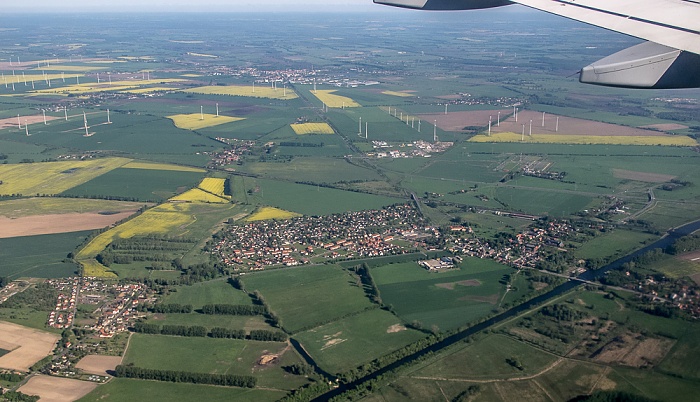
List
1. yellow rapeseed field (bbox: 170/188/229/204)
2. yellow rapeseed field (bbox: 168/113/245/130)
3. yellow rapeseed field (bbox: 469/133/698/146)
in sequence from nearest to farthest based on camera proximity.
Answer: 1. yellow rapeseed field (bbox: 170/188/229/204)
2. yellow rapeseed field (bbox: 469/133/698/146)
3. yellow rapeseed field (bbox: 168/113/245/130)

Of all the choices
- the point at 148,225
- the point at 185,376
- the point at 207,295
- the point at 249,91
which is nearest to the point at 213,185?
the point at 148,225

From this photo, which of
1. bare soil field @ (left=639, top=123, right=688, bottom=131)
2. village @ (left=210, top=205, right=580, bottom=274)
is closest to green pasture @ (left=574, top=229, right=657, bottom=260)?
village @ (left=210, top=205, right=580, bottom=274)

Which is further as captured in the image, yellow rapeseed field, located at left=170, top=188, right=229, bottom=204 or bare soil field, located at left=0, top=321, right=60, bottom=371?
yellow rapeseed field, located at left=170, top=188, right=229, bottom=204

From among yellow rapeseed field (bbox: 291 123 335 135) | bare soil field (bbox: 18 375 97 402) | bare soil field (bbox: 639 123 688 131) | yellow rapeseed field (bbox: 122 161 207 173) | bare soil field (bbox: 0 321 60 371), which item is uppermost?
bare soil field (bbox: 639 123 688 131)

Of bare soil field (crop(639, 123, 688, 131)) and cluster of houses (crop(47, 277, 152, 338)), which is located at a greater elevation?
bare soil field (crop(639, 123, 688, 131))

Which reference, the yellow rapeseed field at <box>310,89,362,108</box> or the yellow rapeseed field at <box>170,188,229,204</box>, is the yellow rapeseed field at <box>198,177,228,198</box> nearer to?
the yellow rapeseed field at <box>170,188,229,204</box>

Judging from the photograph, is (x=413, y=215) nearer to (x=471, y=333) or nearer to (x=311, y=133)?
(x=471, y=333)

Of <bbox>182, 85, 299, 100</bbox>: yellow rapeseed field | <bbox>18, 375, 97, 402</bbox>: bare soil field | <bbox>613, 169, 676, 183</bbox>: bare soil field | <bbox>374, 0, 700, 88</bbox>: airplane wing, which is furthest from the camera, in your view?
<bbox>182, 85, 299, 100</bbox>: yellow rapeseed field

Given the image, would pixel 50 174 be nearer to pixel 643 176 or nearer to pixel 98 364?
pixel 98 364
